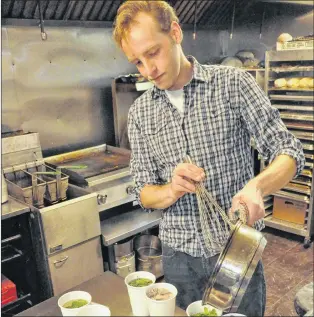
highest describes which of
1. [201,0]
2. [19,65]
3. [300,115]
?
[201,0]

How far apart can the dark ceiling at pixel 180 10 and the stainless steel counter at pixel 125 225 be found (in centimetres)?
191

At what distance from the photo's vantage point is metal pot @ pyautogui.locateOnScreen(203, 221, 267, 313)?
110cm

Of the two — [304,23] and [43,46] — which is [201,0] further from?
[43,46]

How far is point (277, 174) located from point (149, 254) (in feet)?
7.51

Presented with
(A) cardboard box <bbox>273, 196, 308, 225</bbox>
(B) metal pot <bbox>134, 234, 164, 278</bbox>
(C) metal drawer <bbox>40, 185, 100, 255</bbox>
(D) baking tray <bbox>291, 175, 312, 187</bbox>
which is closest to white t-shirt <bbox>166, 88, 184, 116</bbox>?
(C) metal drawer <bbox>40, 185, 100, 255</bbox>

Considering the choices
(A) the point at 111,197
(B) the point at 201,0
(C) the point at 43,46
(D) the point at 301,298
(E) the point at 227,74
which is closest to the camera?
(D) the point at 301,298

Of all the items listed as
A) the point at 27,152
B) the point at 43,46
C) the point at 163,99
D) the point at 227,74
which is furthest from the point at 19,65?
the point at 227,74

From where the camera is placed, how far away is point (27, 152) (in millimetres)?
3072

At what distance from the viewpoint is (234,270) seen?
1102 millimetres

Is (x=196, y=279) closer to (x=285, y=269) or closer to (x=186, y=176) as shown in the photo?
(x=186, y=176)

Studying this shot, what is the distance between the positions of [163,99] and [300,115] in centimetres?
249

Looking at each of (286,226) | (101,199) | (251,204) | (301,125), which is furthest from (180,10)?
(251,204)

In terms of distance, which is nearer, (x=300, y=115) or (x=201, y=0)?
(x=300, y=115)

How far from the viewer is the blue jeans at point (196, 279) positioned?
5.29 feet
